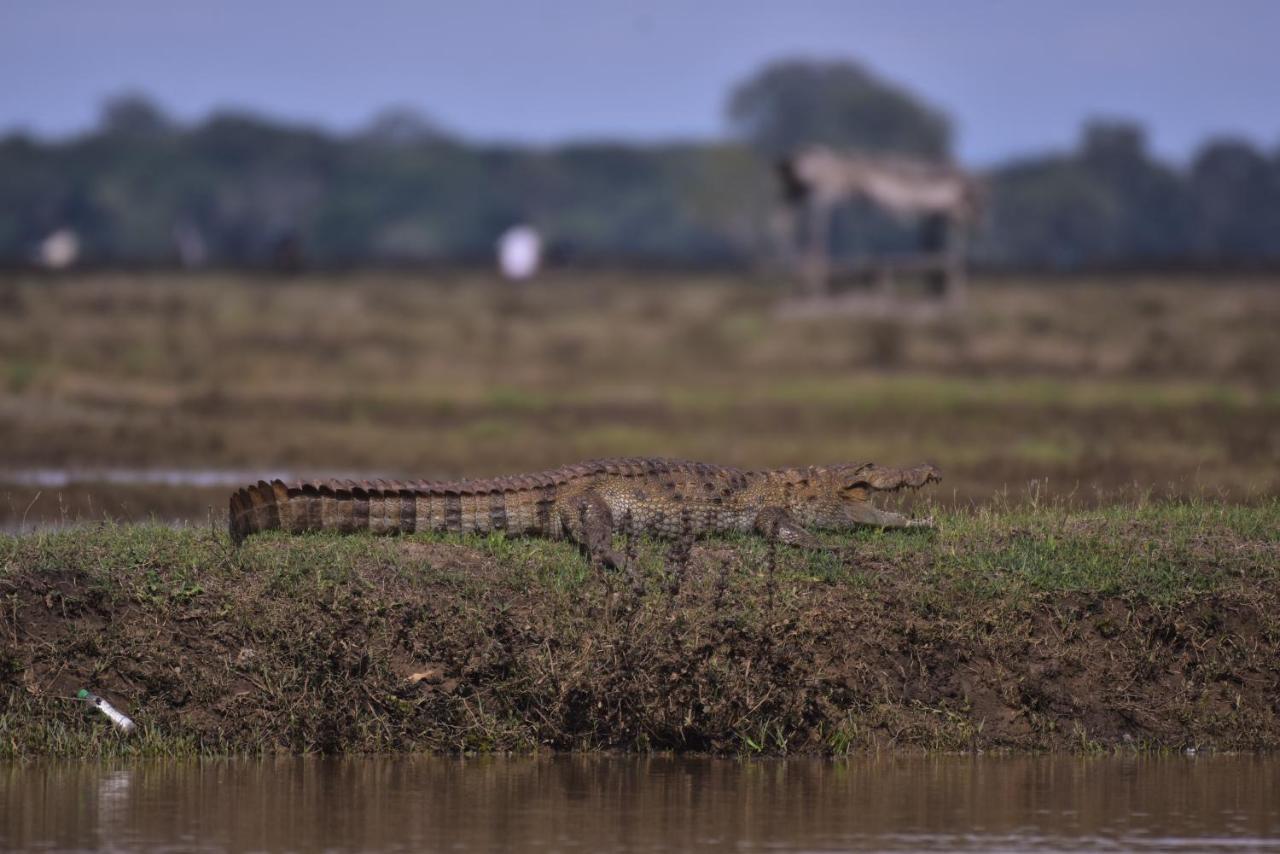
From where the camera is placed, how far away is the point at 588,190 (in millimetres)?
116688

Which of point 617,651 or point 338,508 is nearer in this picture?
point 617,651

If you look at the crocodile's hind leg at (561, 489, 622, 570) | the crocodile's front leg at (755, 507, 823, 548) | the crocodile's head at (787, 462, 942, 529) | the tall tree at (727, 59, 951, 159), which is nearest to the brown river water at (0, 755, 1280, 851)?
the crocodile's hind leg at (561, 489, 622, 570)

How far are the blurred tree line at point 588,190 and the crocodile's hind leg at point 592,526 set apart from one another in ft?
255

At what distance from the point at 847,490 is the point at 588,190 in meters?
107

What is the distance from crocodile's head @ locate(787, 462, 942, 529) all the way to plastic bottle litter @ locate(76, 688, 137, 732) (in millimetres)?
3779

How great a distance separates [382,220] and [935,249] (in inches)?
2641

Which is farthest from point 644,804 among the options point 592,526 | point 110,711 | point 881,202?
point 881,202

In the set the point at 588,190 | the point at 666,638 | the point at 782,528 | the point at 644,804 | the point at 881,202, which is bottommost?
the point at 644,804

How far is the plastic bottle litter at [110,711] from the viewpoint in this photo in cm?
873

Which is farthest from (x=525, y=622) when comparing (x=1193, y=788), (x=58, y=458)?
(x=58, y=458)

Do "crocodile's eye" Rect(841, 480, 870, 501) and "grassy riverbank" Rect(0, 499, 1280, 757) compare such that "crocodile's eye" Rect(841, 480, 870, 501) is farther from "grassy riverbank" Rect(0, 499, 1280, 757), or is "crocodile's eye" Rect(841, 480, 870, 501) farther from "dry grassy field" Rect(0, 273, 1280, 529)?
"dry grassy field" Rect(0, 273, 1280, 529)

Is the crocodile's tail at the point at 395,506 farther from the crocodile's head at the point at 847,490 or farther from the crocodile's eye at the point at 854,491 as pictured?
the crocodile's eye at the point at 854,491

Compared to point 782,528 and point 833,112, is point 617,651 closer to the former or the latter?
point 782,528

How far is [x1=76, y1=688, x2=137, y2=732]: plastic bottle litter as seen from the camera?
8.73m
